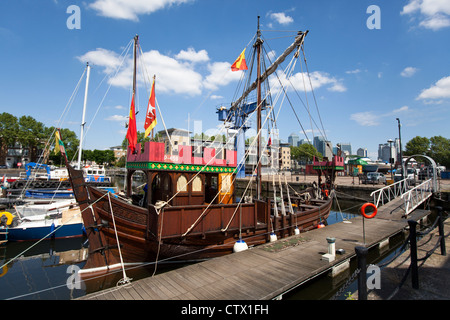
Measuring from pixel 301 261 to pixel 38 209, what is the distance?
59.1 feet

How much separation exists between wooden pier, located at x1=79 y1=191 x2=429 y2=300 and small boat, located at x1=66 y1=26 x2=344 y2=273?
A: 1238mm

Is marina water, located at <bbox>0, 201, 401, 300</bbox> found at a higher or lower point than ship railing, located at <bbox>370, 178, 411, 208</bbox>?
lower

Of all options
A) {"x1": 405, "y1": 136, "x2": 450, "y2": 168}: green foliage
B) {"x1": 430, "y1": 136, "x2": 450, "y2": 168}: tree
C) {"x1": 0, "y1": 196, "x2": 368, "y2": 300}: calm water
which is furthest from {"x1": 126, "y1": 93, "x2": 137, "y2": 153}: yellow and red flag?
{"x1": 430, "y1": 136, "x2": 450, "y2": 168}: tree

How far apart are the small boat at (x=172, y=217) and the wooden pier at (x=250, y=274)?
4.06ft

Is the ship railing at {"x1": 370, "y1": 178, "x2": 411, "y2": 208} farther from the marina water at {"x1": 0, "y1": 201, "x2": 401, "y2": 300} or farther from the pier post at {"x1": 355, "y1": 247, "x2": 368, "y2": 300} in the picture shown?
the pier post at {"x1": 355, "y1": 247, "x2": 368, "y2": 300}

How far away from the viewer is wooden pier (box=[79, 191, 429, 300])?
5.93 m

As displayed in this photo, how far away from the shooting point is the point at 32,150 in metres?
73.9

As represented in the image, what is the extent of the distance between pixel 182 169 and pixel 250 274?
5.08 meters

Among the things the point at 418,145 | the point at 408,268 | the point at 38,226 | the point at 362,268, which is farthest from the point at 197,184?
the point at 418,145

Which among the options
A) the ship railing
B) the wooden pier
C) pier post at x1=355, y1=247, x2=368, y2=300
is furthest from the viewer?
the ship railing

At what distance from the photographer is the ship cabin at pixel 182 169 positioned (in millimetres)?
9461
